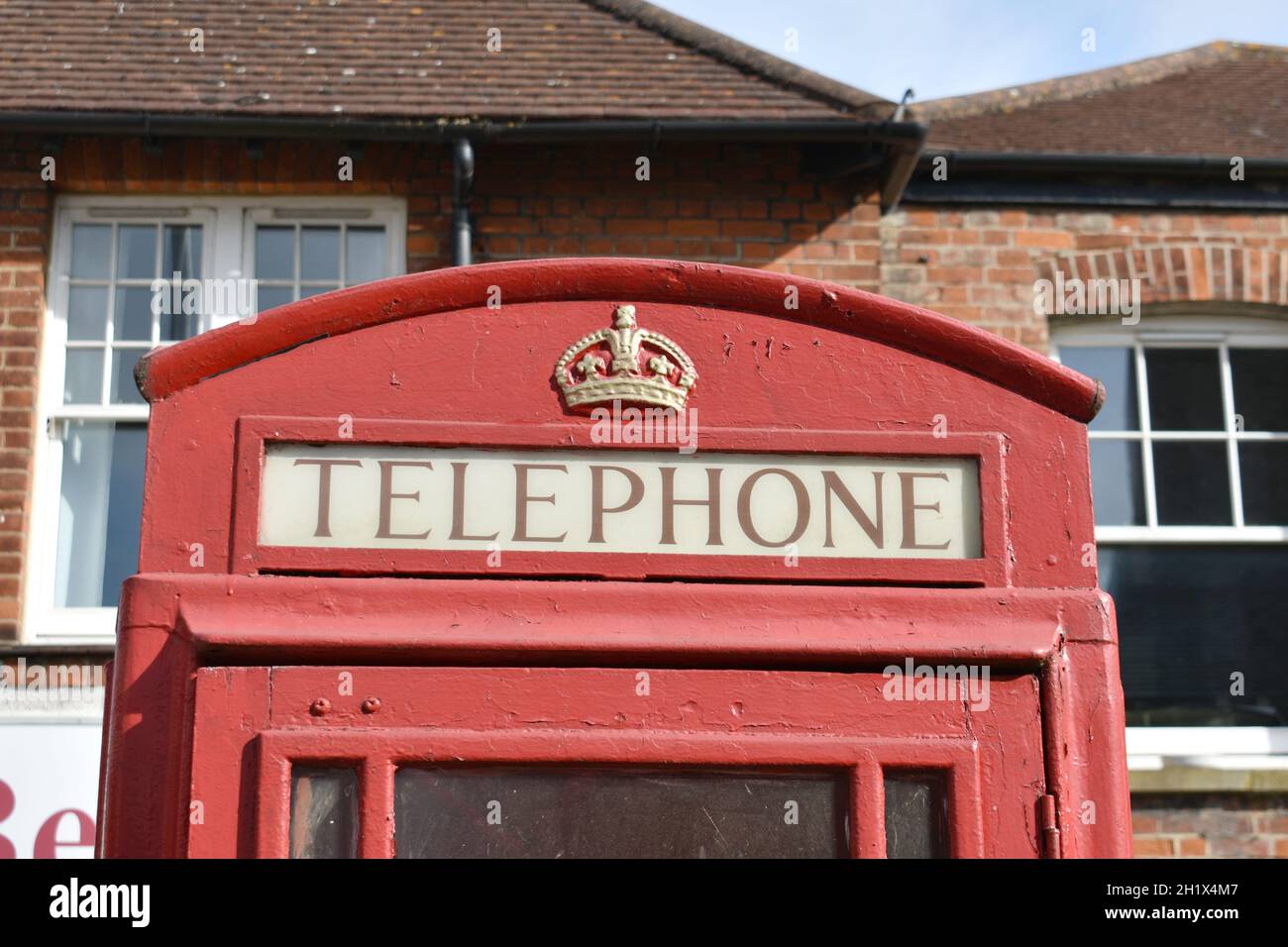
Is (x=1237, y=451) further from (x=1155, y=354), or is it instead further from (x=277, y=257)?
(x=277, y=257)

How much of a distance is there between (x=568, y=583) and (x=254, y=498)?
0.52m

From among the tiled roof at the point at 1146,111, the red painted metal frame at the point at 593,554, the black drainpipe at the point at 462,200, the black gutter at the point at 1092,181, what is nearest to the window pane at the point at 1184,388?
the black gutter at the point at 1092,181

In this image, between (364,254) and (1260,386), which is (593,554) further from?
(1260,386)

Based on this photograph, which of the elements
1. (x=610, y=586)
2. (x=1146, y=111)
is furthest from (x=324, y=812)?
(x=1146, y=111)

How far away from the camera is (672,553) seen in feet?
7.04

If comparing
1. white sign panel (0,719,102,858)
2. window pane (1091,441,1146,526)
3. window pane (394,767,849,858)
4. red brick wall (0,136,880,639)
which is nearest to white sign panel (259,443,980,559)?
window pane (394,767,849,858)

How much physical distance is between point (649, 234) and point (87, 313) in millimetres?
2766

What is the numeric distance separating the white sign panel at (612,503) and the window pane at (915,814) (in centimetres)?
36

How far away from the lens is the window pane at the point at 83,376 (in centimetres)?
643

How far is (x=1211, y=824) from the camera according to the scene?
5.96 meters

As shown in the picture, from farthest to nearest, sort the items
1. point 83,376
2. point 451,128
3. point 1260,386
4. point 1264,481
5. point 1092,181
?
point 1092,181 → point 1260,386 → point 1264,481 → point 83,376 → point 451,128

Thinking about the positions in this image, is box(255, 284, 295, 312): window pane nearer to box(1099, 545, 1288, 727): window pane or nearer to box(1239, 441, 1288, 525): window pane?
box(1099, 545, 1288, 727): window pane

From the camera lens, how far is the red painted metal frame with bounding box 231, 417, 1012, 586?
6.94ft

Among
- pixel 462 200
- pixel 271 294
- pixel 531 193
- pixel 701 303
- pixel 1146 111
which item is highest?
pixel 1146 111
